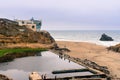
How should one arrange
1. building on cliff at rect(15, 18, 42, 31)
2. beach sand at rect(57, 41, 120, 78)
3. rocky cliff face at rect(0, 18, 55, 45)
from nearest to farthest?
beach sand at rect(57, 41, 120, 78) → rocky cliff face at rect(0, 18, 55, 45) → building on cliff at rect(15, 18, 42, 31)

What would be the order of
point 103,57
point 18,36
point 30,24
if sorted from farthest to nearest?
point 30,24 → point 18,36 → point 103,57

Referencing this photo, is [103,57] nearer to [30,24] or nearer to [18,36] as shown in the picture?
[18,36]

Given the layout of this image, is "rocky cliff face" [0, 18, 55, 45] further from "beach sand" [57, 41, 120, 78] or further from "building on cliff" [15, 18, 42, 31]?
"building on cliff" [15, 18, 42, 31]

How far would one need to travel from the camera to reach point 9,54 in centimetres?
6750

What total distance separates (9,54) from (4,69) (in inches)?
739

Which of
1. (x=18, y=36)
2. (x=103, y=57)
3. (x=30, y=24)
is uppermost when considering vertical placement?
(x=30, y=24)

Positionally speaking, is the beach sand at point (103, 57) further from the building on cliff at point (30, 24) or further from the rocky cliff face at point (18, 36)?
the building on cliff at point (30, 24)

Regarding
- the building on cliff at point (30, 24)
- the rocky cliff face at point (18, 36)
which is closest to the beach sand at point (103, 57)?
the rocky cliff face at point (18, 36)

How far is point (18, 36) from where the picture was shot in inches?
3516

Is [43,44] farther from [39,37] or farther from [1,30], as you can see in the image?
[1,30]

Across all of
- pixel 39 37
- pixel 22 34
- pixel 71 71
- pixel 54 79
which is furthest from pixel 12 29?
pixel 54 79

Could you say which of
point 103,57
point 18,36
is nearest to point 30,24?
point 18,36

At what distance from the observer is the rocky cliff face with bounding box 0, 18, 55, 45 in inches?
3378

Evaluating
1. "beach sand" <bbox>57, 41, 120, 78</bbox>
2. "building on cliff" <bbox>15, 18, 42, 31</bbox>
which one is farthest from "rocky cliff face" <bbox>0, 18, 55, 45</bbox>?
"building on cliff" <bbox>15, 18, 42, 31</bbox>
